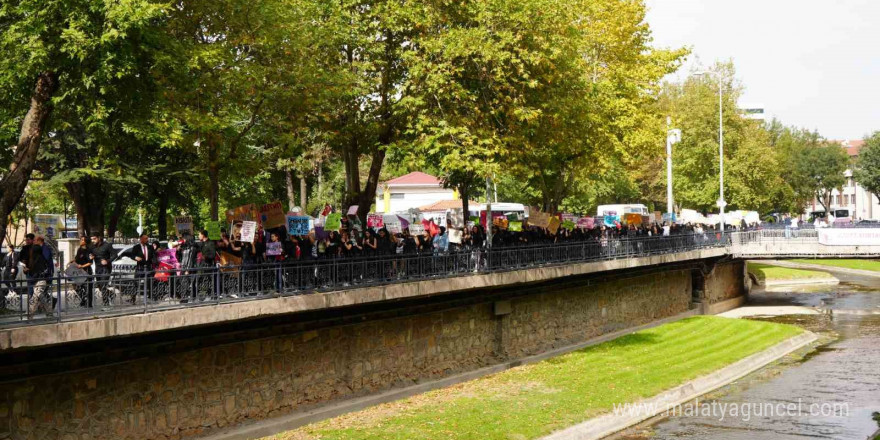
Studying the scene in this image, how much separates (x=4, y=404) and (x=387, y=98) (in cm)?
1771

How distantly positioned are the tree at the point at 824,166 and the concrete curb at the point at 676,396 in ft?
267

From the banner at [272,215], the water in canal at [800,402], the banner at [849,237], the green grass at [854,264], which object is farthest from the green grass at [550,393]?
the green grass at [854,264]

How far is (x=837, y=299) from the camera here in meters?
61.0

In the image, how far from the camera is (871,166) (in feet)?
346

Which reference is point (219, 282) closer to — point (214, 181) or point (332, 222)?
point (214, 181)

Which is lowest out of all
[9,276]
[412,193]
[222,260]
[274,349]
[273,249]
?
[274,349]

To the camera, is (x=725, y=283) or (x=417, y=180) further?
(x=417, y=180)

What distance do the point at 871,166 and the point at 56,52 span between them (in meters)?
105

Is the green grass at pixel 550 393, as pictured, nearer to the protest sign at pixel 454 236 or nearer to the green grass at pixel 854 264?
the protest sign at pixel 454 236

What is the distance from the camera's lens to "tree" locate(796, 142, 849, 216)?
4520 inches

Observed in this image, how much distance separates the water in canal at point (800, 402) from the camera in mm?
23797

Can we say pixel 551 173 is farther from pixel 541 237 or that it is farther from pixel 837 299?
pixel 837 299

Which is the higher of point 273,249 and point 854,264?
point 273,249

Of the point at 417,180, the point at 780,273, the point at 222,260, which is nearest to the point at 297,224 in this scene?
the point at 222,260
